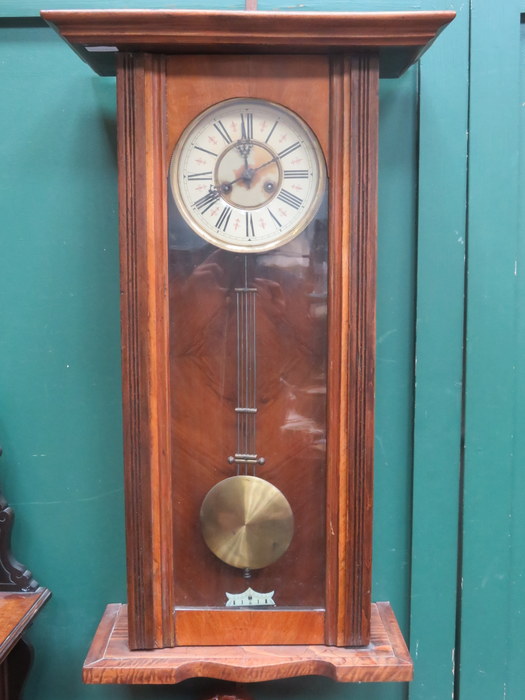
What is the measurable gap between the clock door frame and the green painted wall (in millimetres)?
222

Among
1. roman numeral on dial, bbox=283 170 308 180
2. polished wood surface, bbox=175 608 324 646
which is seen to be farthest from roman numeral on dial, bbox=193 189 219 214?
polished wood surface, bbox=175 608 324 646

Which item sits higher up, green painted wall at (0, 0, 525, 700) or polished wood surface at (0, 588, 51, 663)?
green painted wall at (0, 0, 525, 700)

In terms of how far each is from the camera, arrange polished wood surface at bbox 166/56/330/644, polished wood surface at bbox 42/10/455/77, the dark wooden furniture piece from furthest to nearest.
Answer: the dark wooden furniture piece < polished wood surface at bbox 166/56/330/644 < polished wood surface at bbox 42/10/455/77

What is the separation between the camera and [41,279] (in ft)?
3.73

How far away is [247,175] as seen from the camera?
0.93m

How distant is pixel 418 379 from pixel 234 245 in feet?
1.44

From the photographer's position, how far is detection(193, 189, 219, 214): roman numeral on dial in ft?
3.05

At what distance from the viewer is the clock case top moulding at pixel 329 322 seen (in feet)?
2.81

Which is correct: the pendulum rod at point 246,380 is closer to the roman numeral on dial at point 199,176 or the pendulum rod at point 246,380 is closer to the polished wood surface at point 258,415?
the polished wood surface at point 258,415

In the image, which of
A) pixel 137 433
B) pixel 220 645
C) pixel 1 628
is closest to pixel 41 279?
pixel 137 433

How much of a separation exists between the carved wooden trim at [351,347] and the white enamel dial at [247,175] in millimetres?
50

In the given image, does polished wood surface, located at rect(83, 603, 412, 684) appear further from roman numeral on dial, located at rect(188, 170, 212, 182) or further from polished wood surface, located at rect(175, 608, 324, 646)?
roman numeral on dial, located at rect(188, 170, 212, 182)

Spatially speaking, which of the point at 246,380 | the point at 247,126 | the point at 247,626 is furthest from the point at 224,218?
the point at 247,626

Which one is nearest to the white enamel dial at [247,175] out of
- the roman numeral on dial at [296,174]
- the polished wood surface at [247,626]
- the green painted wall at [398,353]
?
the roman numeral on dial at [296,174]
